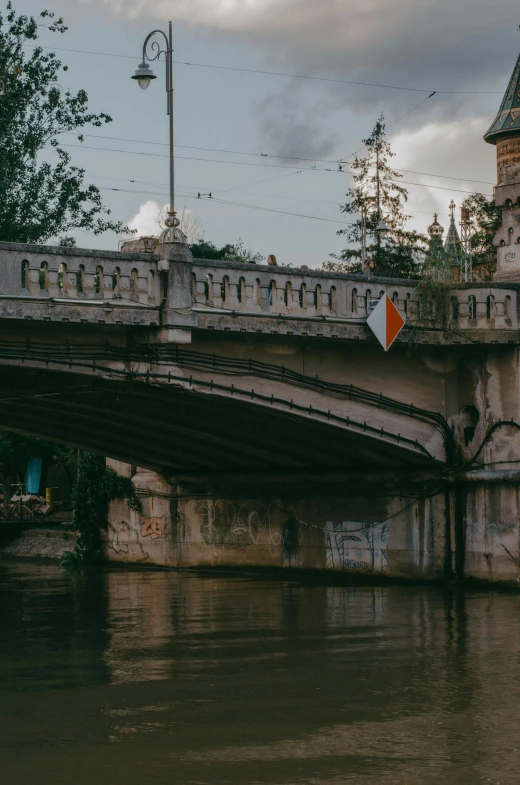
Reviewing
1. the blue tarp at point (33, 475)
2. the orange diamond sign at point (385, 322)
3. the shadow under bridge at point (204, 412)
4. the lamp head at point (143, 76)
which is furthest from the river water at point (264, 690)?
the blue tarp at point (33, 475)

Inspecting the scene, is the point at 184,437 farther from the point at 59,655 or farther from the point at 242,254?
the point at 242,254

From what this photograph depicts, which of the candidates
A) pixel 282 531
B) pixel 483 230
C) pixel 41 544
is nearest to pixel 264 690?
pixel 282 531

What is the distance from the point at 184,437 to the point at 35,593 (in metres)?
5.41

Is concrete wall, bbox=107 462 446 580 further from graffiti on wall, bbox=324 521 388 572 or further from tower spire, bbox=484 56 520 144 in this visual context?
tower spire, bbox=484 56 520 144

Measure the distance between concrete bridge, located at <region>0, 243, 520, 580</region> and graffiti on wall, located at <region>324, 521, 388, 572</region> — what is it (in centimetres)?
6

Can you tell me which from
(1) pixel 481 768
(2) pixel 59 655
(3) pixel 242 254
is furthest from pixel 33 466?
(1) pixel 481 768

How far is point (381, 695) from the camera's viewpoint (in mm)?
16297

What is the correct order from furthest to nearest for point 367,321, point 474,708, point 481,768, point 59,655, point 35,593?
point 35,593, point 367,321, point 59,655, point 474,708, point 481,768

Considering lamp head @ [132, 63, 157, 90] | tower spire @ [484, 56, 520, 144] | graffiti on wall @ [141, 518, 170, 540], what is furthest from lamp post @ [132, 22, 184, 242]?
tower spire @ [484, 56, 520, 144]

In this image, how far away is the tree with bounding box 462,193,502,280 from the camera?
5481 cm

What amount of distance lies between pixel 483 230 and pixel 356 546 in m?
30.4

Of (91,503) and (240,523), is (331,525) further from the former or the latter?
(91,503)

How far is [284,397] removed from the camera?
28.5m

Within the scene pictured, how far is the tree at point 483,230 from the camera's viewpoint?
54812 millimetres
